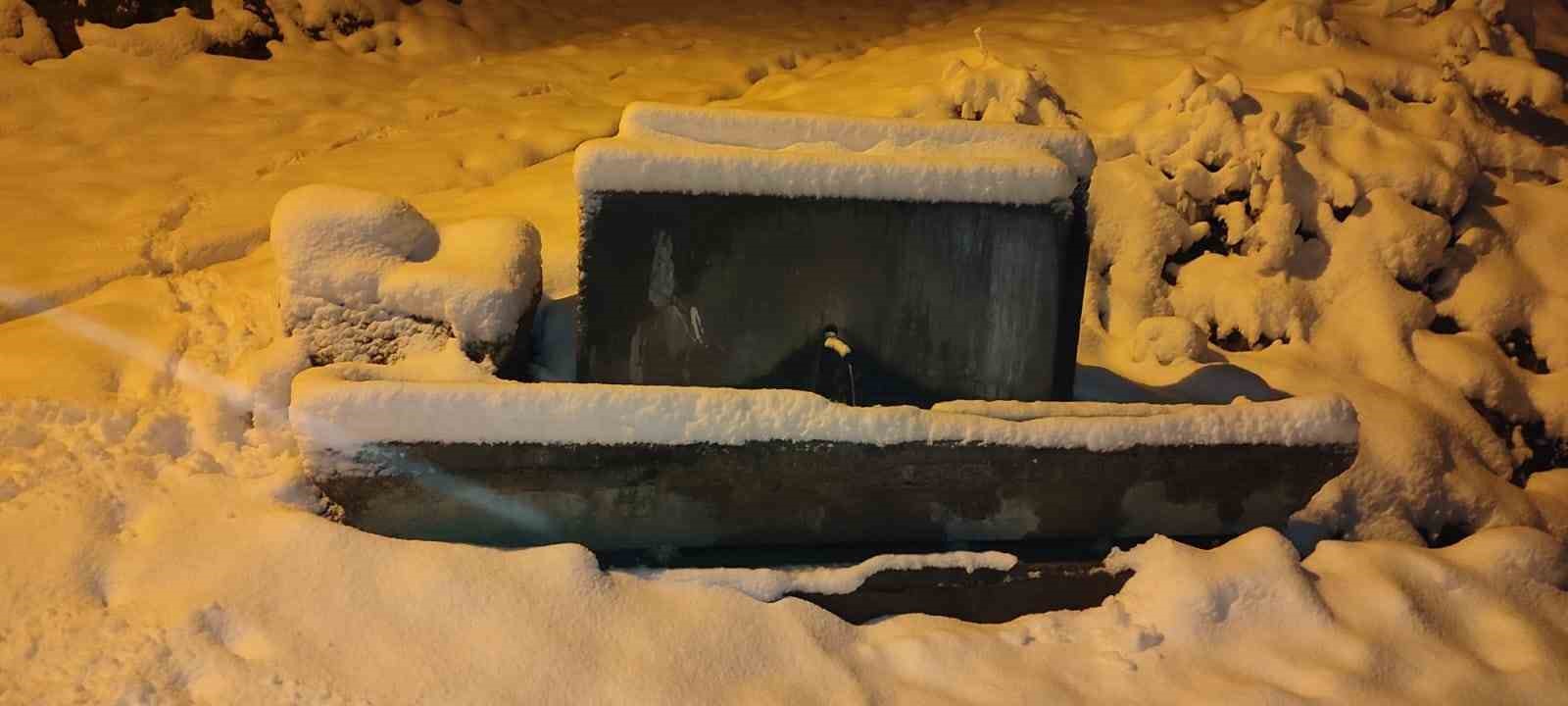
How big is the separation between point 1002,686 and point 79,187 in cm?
474

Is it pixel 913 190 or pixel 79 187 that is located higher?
pixel 913 190

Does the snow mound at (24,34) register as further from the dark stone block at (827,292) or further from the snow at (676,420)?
the dark stone block at (827,292)

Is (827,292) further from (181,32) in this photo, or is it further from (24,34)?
(24,34)

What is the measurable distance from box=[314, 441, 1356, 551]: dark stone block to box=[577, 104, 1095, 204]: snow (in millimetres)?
776

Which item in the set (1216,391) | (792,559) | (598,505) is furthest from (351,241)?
(1216,391)

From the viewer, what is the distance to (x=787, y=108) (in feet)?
19.8

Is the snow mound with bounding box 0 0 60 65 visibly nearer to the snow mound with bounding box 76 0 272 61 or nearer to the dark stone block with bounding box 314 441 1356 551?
the snow mound with bounding box 76 0 272 61

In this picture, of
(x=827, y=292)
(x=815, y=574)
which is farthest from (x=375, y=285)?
(x=815, y=574)

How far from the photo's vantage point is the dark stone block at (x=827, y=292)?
310cm

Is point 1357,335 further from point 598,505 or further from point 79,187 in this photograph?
point 79,187

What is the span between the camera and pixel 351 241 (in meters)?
3.25

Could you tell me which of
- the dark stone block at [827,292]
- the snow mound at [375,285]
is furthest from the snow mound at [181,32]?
the dark stone block at [827,292]

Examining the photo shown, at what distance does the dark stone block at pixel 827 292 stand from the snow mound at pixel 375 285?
0.97 ft

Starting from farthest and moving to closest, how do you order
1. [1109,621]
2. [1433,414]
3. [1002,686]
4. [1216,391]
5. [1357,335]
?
[1357,335], [1433,414], [1216,391], [1109,621], [1002,686]
